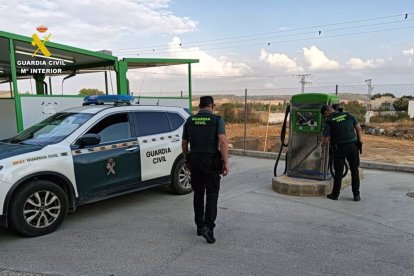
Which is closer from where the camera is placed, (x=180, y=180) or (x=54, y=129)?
(x=54, y=129)

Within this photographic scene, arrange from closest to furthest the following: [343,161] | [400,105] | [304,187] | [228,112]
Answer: [343,161] < [304,187] < [228,112] < [400,105]

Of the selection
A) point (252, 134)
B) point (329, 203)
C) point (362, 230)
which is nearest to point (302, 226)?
point (362, 230)

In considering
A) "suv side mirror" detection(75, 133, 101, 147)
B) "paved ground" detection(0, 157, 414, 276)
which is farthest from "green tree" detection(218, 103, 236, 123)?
"suv side mirror" detection(75, 133, 101, 147)

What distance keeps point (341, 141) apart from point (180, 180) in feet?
9.57

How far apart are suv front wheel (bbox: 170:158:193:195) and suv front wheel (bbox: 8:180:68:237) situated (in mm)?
2115

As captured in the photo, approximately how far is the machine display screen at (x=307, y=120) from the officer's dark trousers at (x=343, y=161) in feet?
2.66

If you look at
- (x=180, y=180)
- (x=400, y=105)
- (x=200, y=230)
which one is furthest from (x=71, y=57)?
(x=400, y=105)

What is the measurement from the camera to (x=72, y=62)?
39.4ft

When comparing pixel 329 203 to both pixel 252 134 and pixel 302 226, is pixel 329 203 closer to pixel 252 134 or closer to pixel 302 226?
pixel 302 226

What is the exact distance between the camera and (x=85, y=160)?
205 inches

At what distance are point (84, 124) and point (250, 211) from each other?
289cm

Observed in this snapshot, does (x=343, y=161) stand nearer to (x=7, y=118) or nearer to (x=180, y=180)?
(x=180, y=180)

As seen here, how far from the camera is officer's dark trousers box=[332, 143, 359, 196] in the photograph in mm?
6273

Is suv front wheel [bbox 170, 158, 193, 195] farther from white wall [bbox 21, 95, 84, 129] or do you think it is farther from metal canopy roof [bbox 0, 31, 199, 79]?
metal canopy roof [bbox 0, 31, 199, 79]
